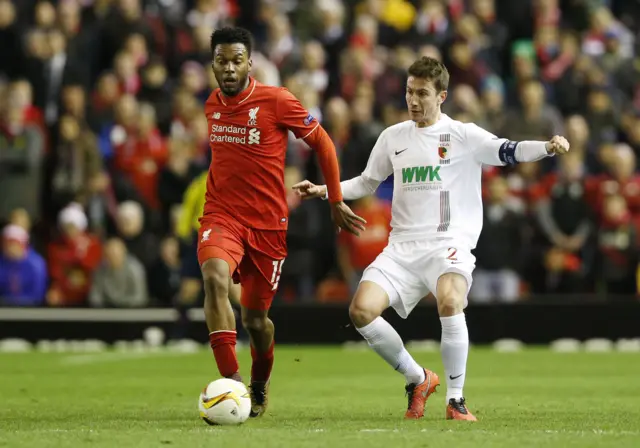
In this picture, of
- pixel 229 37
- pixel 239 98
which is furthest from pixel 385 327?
pixel 229 37

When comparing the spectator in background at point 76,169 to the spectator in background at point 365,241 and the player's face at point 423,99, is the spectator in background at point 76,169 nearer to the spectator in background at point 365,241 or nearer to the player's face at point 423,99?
the spectator in background at point 365,241

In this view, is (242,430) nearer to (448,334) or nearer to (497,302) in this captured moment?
(448,334)

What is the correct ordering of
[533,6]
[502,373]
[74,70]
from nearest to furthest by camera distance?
[502,373] → [74,70] → [533,6]

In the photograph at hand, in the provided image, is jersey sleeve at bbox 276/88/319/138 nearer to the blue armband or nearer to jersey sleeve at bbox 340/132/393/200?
jersey sleeve at bbox 340/132/393/200

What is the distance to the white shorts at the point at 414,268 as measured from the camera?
10.0 meters

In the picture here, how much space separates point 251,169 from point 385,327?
141cm

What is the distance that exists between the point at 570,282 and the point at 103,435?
11.4 m

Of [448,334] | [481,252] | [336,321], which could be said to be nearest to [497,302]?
[481,252]

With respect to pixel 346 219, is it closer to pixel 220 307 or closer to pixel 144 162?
pixel 220 307

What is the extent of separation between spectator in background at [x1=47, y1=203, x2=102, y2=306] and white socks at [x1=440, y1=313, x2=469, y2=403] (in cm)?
995

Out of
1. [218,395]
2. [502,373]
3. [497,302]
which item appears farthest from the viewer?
[497,302]

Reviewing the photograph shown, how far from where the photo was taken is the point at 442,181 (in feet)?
33.4

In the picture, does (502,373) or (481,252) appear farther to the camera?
(481,252)

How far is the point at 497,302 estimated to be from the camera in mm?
18750
